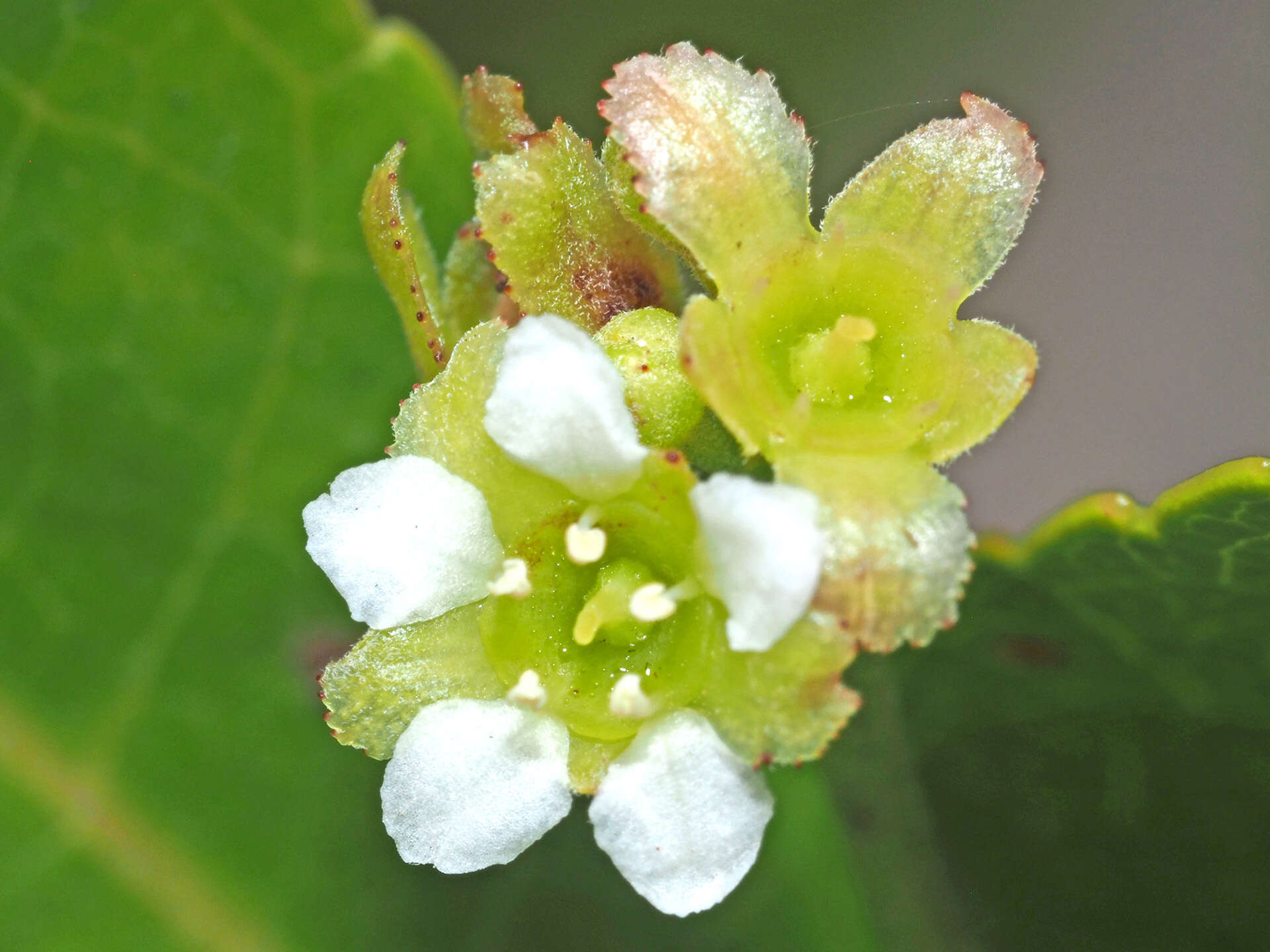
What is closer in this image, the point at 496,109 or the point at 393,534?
the point at 393,534

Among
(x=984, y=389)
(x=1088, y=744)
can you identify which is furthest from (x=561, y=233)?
(x=1088, y=744)

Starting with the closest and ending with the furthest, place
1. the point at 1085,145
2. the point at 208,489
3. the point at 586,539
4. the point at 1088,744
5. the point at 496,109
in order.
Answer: the point at 586,539 < the point at 496,109 < the point at 1088,744 < the point at 208,489 < the point at 1085,145

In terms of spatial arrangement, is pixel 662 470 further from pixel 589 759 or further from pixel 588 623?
pixel 589 759

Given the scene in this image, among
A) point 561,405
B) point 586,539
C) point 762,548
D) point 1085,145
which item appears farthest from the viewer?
point 1085,145

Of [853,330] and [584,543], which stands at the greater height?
[853,330]

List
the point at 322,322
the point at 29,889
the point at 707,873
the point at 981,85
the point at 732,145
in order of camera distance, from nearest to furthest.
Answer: the point at 707,873 → the point at 732,145 → the point at 29,889 → the point at 322,322 → the point at 981,85

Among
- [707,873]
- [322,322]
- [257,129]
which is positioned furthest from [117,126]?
[707,873]

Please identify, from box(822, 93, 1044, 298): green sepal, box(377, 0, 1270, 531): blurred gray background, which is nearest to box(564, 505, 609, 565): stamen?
box(822, 93, 1044, 298): green sepal

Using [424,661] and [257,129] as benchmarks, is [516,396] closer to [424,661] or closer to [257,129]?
[424,661]
